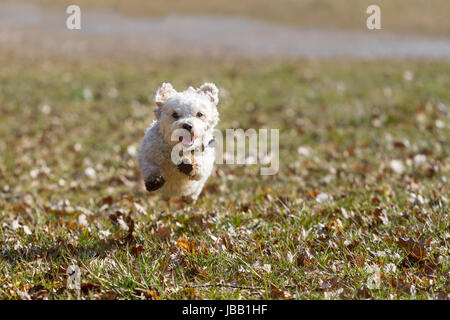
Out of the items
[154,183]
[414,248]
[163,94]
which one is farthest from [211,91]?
[414,248]

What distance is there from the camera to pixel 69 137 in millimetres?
10688

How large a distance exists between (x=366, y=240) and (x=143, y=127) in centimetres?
735

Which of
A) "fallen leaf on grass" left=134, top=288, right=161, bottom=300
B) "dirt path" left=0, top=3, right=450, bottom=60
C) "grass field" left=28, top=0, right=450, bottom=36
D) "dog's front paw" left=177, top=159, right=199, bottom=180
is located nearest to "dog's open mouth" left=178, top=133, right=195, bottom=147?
"dog's front paw" left=177, top=159, right=199, bottom=180

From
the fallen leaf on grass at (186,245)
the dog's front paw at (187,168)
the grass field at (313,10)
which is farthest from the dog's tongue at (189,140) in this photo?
the grass field at (313,10)

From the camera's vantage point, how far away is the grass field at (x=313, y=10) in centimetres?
2883

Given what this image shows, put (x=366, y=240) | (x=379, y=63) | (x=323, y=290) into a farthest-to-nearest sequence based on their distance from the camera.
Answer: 1. (x=379, y=63)
2. (x=366, y=240)
3. (x=323, y=290)

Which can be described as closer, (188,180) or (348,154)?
(188,180)

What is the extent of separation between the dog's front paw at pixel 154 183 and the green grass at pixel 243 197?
513mm

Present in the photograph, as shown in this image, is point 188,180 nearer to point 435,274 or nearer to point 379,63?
point 435,274

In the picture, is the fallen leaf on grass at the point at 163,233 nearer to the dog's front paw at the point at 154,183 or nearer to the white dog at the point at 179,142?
the white dog at the point at 179,142

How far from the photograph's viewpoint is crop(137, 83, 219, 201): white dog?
4480 millimetres

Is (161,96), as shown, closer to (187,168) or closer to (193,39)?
(187,168)
